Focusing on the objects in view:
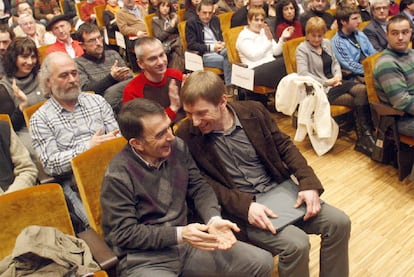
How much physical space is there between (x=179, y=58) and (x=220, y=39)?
597 mm

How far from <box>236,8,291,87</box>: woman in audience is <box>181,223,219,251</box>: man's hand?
2.39m

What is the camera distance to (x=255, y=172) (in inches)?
78.0

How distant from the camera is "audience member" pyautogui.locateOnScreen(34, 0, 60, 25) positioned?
21.5ft

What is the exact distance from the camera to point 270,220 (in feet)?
5.84

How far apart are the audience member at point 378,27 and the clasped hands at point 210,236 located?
3.21 metres

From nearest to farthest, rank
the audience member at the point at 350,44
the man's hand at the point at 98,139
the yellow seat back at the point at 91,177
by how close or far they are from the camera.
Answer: the yellow seat back at the point at 91,177 < the man's hand at the point at 98,139 < the audience member at the point at 350,44

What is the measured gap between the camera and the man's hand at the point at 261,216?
176 centimetres

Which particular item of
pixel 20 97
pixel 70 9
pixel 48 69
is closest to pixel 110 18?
pixel 70 9

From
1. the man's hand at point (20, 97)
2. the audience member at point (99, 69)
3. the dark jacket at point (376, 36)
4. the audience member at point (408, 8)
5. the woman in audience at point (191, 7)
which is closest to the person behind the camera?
the man's hand at point (20, 97)

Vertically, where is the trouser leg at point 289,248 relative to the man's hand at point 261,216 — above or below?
below

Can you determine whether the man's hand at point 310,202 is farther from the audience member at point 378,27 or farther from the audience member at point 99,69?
the audience member at point 378,27

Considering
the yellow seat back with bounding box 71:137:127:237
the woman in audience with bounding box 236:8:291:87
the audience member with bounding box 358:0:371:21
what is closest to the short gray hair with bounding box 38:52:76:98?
the yellow seat back with bounding box 71:137:127:237

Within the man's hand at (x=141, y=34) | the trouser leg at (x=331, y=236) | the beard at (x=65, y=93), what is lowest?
the trouser leg at (x=331, y=236)

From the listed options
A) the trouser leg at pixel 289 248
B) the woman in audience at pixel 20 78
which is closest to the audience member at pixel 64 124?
the woman in audience at pixel 20 78
